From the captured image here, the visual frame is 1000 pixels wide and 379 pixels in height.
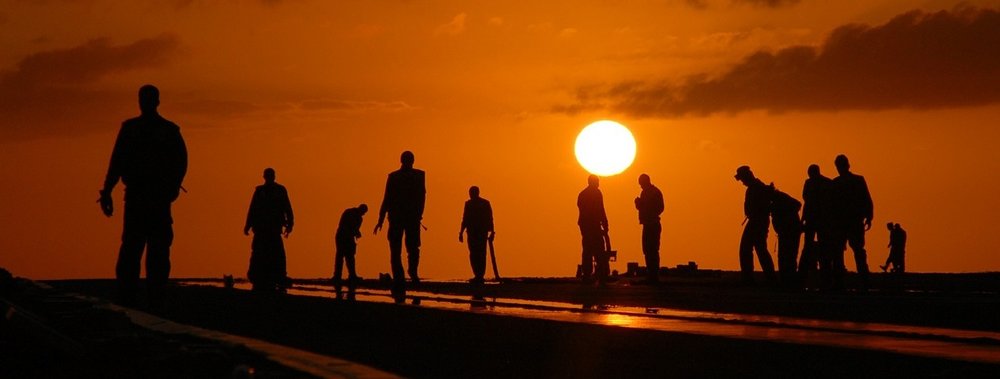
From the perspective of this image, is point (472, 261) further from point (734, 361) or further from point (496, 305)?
point (734, 361)

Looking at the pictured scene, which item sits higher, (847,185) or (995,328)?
(847,185)

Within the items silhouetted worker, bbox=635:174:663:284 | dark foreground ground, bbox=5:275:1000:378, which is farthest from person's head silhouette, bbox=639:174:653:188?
dark foreground ground, bbox=5:275:1000:378

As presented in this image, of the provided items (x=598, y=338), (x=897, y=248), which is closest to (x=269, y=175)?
(x=598, y=338)

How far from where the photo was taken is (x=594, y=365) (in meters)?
9.36

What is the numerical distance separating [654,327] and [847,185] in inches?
541

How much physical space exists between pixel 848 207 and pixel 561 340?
15.6 meters

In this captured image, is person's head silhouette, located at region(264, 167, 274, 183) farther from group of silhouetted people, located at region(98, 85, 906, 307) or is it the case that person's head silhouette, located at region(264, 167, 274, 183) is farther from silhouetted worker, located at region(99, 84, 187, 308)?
silhouetted worker, located at region(99, 84, 187, 308)

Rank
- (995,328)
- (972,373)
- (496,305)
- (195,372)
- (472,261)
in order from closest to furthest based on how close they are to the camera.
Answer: (195,372) → (972,373) → (995,328) → (496,305) → (472,261)

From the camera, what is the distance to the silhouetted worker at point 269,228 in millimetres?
27234

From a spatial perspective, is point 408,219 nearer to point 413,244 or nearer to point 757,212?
point 413,244

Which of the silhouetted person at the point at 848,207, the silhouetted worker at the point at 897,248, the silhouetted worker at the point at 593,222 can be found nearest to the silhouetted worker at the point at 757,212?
the silhouetted person at the point at 848,207

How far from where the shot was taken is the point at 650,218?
103 ft

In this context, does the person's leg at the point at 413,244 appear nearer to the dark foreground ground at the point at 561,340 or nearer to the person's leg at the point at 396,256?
the person's leg at the point at 396,256

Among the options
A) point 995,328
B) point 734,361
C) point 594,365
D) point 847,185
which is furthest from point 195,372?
point 847,185
